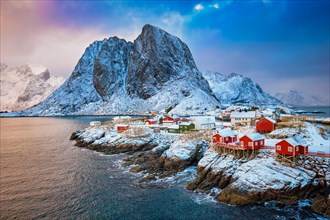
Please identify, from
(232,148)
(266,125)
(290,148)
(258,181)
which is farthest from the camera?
(266,125)

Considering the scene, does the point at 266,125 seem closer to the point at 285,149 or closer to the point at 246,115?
the point at 285,149

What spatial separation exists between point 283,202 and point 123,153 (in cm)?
3847

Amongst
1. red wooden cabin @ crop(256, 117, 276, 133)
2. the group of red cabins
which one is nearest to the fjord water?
the group of red cabins

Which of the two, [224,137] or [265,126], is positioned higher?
[265,126]

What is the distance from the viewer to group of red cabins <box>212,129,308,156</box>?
33438mm

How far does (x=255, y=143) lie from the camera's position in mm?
37469

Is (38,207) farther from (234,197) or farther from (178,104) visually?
(178,104)

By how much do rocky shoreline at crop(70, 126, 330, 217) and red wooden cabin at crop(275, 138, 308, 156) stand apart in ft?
4.41

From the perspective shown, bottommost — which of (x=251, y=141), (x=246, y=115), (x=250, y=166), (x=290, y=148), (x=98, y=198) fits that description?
(x=98, y=198)

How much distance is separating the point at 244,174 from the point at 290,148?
7.27 m

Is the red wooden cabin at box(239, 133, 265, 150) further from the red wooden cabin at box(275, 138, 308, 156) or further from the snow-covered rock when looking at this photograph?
the red wooden cabin at box(275, 138, 308, 156)

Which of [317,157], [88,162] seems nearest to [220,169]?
[317,157]

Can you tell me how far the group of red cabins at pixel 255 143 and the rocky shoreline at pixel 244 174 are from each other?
1464mm

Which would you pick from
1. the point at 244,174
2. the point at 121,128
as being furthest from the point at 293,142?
the point at 121,128
